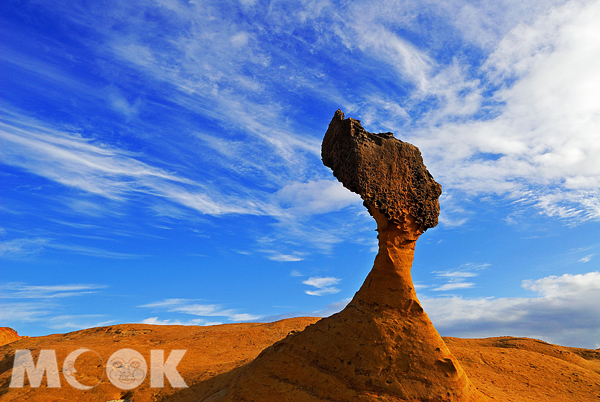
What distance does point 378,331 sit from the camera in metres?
7.57

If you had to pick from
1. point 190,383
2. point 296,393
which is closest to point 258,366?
point 296,393

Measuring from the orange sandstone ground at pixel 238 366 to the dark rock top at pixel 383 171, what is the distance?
5.43 metres

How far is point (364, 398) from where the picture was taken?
6.76 metres

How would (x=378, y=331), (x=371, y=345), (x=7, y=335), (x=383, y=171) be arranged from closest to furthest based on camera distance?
→ (x=371, y=345), (x=378, y=331), (x=383, y=171), (x=7, y=335)

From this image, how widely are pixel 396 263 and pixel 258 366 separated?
3814 millimetres
